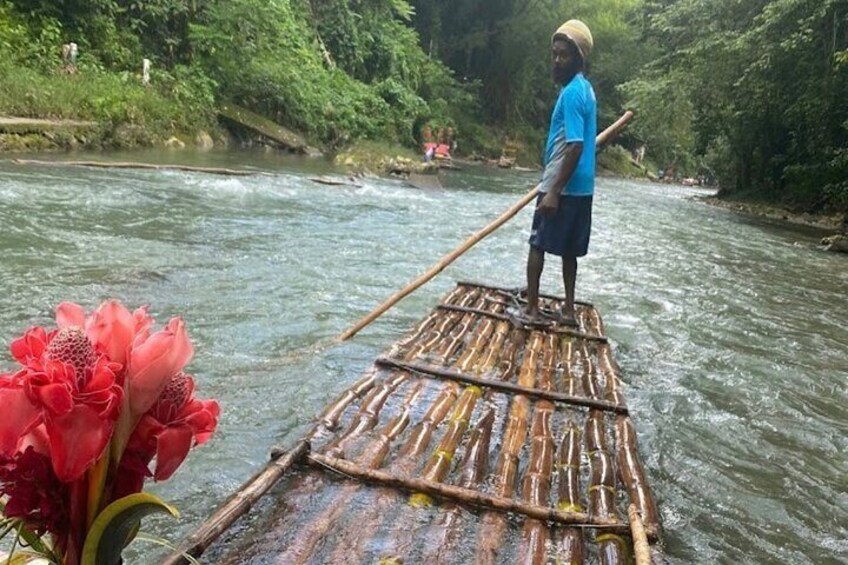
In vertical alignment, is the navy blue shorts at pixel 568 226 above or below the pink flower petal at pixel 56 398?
below

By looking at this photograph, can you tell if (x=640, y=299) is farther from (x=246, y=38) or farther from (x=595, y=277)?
(x=246, y=38)

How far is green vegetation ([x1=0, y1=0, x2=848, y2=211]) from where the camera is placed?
12664 millimetres

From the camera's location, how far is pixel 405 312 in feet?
17.1

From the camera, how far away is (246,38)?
17406mm

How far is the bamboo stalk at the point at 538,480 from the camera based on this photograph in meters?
1.99

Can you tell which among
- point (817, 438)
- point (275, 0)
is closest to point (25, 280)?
point (817, 438)

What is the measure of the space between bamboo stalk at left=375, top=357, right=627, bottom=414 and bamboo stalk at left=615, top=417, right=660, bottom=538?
128 millimetres

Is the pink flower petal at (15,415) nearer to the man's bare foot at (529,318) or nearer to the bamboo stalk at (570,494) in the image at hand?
the bamboo stalk at (570,494)

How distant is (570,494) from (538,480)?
4.5 inches

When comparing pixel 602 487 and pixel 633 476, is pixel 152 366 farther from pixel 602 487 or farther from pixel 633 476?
pixel 633 476

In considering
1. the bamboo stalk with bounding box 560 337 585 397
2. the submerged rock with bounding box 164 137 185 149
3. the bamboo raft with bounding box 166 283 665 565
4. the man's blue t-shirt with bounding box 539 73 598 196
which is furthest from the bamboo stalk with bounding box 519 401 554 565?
the submerged rock with bounding box 164 137 185 149

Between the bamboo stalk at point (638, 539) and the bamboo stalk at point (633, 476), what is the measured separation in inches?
1.8

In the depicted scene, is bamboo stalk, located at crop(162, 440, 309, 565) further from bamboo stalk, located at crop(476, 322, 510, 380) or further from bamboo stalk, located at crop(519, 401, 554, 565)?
bamboo stalk, located at crop(476, 322, 510, 380)

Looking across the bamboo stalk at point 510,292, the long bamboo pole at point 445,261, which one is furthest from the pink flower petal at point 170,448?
the bamboo stalk at point 510,292
